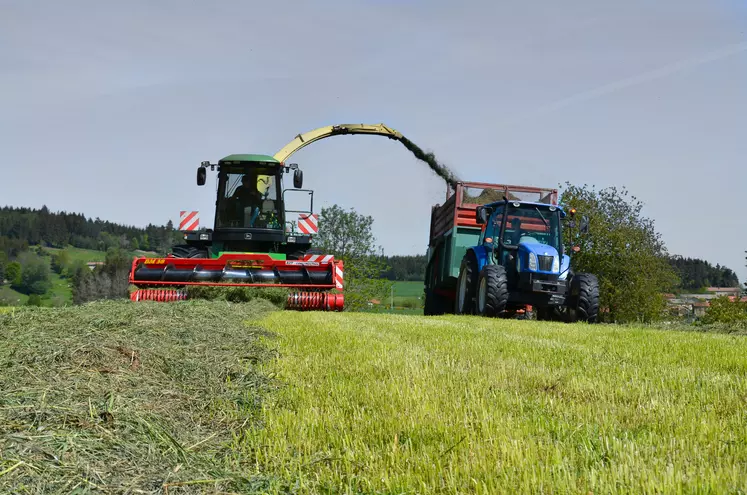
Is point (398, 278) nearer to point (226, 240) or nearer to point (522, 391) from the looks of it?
point (226, 240)

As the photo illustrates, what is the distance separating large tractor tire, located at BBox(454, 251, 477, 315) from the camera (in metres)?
13.5

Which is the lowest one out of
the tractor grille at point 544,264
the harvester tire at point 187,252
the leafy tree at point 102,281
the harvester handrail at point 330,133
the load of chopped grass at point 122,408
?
the leafy tree at point 102,281

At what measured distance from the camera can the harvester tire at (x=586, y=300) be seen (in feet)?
41.0

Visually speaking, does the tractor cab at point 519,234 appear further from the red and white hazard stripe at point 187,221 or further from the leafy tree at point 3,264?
the leafy tree at point 3,264

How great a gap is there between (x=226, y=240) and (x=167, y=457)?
12.4 metres

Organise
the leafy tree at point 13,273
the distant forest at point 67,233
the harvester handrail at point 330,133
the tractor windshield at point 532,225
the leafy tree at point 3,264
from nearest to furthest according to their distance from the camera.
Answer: the tractor windshield at point 532,225 → the harvester handrail at point 330,133 → the leafy tree at point 3,264 → the leafy tree at point 13,273 → the distant forest at point 67,233

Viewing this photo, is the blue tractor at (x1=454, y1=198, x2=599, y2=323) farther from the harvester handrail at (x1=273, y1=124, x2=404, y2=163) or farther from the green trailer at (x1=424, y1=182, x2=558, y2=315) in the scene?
the harvester handrail at (x1=273, y1=124, x2=404, y2=163)

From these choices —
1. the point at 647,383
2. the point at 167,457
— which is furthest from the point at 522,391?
the point at 167,457

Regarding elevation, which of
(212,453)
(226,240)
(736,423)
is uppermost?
(226,240)

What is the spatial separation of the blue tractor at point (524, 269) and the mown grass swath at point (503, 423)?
6.83 meters

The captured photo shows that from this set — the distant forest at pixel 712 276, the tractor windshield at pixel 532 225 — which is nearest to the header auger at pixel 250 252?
the tractor windshield at pixel 532 225

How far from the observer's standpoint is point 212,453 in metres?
2.96

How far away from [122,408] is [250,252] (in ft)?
40.0

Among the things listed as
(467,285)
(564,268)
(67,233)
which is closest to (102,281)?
(67,233)
